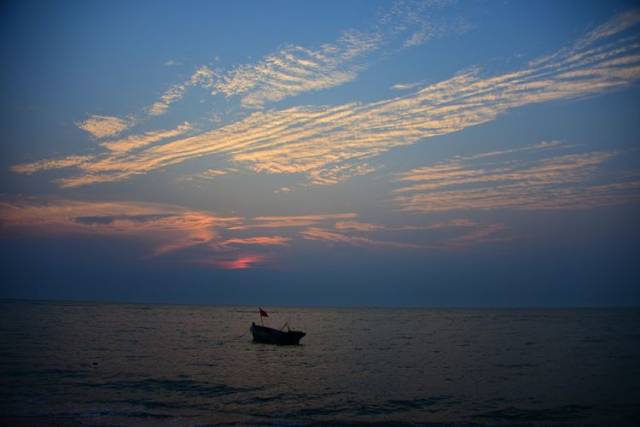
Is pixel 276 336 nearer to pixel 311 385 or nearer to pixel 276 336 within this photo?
pixel 276 336

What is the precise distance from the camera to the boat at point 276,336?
6072 centimetres

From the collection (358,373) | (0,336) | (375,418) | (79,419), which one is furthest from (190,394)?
(0,336)

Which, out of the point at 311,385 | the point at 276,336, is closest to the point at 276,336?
the point at 276,336

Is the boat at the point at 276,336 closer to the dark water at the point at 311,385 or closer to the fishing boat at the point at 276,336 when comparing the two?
the fishing boat at the point at 276,336

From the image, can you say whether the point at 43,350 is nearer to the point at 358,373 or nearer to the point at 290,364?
the point at 290,364

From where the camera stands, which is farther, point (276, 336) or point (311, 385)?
point (276, 336)

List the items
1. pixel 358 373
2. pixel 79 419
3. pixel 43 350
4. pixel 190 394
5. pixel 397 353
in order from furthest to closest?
pixel 397 353 → pixel 43 350 → pixel 358 373 → pixel 190 394 → pixel 79 419

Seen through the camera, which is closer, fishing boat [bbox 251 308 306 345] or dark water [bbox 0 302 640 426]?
dark water [bbox 0 302 640 426]

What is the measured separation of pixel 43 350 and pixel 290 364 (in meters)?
25.7

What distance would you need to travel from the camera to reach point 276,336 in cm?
6172

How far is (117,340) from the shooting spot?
6169 centimetres

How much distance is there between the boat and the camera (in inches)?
2391

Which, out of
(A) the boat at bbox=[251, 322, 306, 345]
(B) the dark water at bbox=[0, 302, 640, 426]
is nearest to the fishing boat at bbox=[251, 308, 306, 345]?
(A) the boat at bbox=[251, 322, 306, 345]

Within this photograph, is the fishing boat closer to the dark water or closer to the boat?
the boat
